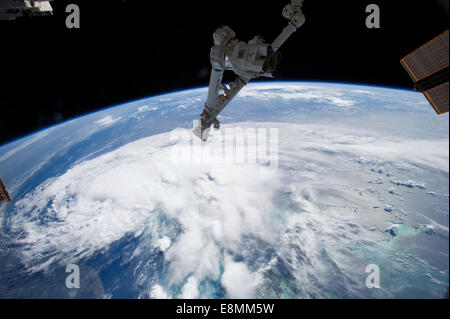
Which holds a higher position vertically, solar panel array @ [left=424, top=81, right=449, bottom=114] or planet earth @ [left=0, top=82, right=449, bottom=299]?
solar panel array @ [left=424, top=81, right=449, bottom=114]

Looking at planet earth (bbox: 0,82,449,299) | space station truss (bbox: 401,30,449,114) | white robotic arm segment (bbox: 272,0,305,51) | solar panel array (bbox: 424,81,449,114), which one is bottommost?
planet earth (bbox: 0,82,449,299)

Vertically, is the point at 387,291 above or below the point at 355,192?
below

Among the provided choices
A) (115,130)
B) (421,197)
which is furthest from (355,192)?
(115,130)

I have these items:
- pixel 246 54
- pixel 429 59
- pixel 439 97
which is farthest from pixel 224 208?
pixel 429 59

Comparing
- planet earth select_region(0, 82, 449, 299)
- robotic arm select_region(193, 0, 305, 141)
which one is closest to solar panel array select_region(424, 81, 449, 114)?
robotic arm select_region(193, 0, 305, 141)

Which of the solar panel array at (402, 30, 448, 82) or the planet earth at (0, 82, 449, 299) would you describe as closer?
the solar panel array at (402, 30, 448, 82)

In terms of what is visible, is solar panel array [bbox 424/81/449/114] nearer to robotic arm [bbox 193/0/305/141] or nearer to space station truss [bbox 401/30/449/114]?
space station truss [bbox 401/30/449/114]
